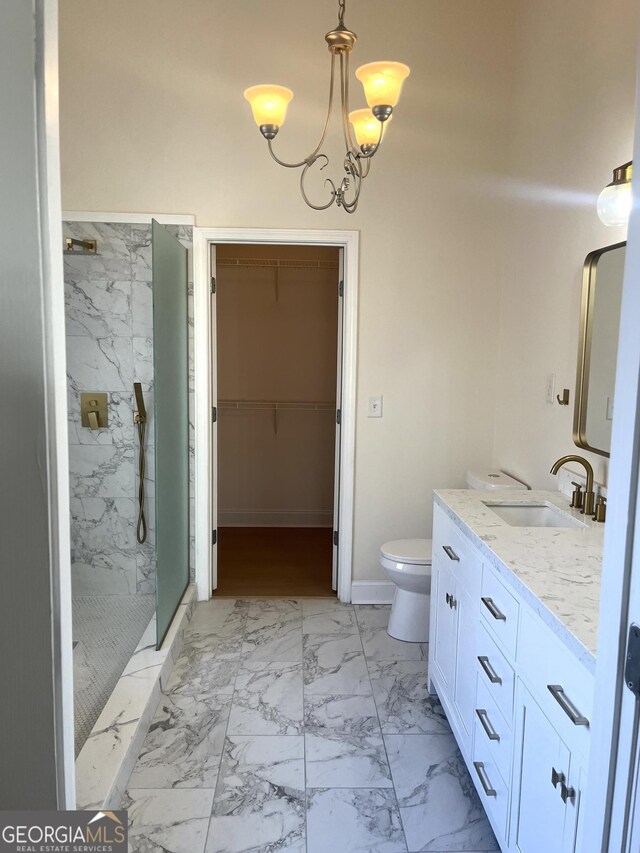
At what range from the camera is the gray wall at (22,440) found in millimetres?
805

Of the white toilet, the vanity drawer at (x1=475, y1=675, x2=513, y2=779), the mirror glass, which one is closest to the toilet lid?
the white toilet

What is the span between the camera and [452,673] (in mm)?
2402

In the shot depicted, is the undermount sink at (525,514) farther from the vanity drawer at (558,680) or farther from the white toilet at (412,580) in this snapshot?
the vanity drawer at (558,680)

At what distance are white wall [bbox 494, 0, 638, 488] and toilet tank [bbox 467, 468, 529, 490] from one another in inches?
2.3

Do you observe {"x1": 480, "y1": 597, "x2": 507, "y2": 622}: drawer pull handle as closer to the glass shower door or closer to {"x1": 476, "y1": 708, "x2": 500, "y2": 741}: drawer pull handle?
{"x1": 476, "y1": 708, "x2": 500, "y2": 741}: drawer pull handle

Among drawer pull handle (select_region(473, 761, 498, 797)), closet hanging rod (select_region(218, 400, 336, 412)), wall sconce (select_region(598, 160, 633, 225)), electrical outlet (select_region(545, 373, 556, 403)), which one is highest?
wall sconce (select_region(598, 160, 633, 225))

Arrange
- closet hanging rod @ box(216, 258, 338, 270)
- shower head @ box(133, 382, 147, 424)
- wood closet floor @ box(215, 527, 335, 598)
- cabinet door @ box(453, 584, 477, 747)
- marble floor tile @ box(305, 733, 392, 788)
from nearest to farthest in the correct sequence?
cabinet door @ box(453, 584, 477, 747) → marble floor tile @ box(305, 733, 392, 788) → shower head @ box(133, 382, 147, 424) → wood closet floor @ box(215, 527, 335, 598) → closet hanging rod @ box(216, 258, 338, 270)

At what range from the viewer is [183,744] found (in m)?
2.45

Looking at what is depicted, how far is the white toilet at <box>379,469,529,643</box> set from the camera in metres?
3.24

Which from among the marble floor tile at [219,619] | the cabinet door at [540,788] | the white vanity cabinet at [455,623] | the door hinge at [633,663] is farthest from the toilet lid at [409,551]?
the door hinge at [633,663]

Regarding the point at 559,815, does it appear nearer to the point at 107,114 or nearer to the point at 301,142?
the point at 301,142

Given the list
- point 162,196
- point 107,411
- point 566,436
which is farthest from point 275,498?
point 566,436

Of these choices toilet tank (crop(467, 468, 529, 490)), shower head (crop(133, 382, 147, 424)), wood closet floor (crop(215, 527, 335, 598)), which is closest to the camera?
toilet tank (crop(467, 468, 529, 490))

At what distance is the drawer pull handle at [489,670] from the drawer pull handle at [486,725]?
0.42 feet
